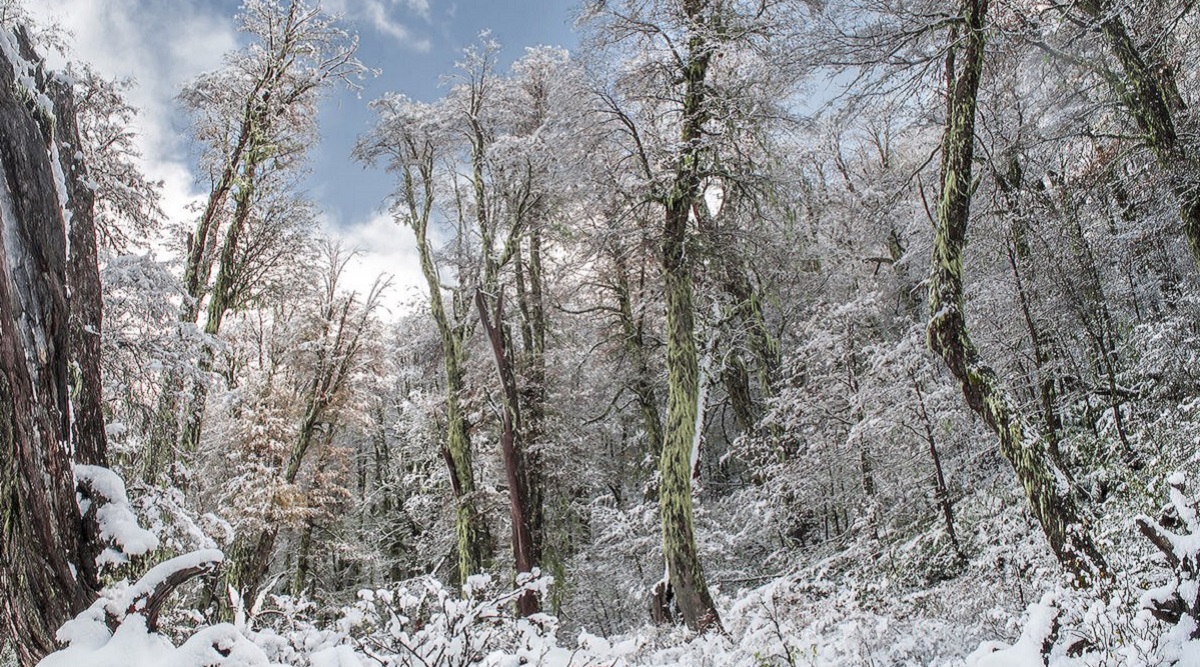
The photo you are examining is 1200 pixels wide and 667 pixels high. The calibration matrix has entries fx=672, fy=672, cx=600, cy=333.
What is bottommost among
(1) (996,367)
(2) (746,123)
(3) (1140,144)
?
(1) (996,367)

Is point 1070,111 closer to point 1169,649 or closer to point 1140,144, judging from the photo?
point 1140,144

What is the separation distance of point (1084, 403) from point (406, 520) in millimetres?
17231

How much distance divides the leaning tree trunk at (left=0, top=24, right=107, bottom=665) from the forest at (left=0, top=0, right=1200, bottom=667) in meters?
0.02

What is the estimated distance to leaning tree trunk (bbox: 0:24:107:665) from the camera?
9.01ft

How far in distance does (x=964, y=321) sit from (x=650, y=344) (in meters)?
8.32

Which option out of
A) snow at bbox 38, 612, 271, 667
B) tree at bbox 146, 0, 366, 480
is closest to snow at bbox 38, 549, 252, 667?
snow at bbox 38, 612, 271, 667

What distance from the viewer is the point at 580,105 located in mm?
8438

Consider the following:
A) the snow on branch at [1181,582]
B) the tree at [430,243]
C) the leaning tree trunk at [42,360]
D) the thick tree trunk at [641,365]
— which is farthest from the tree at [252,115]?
the snow on branch at [1181,582]

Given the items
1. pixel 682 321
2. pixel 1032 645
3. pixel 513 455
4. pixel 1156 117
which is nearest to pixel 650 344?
pixel 513 455

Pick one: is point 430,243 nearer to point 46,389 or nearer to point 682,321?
point 682,321

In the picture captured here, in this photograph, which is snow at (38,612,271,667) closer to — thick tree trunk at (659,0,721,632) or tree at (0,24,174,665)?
tree at (0,24,174,665)

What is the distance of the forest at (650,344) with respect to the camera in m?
3.16

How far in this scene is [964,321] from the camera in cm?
573

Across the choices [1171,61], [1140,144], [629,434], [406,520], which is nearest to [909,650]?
[1140,144]
